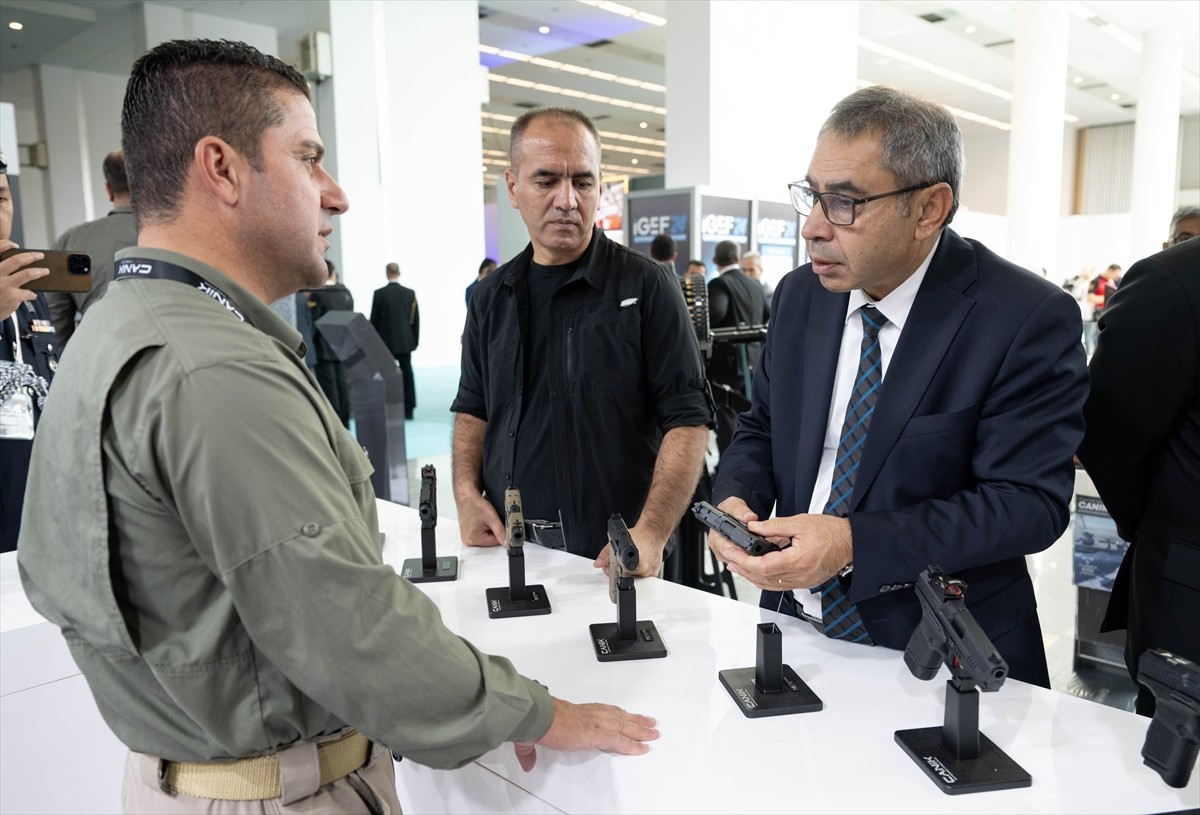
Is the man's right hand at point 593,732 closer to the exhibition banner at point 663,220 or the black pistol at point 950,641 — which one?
the black pistol at point 950,641

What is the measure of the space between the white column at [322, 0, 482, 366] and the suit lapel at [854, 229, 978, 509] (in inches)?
306

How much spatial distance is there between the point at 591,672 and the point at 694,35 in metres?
8.87

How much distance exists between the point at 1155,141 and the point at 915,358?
57.9 ft

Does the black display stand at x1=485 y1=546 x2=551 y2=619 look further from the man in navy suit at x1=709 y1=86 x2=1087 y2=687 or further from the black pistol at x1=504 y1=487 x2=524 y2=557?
the man in navy suit at x1=709 y1=86 x2=1087 y2=687

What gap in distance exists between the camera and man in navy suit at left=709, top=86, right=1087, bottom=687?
1.31 m

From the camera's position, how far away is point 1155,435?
1.50 m

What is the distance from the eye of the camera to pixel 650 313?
6.91ft

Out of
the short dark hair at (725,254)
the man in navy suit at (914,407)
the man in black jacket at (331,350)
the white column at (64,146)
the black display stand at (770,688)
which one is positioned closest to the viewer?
the black display stand at (770,688)

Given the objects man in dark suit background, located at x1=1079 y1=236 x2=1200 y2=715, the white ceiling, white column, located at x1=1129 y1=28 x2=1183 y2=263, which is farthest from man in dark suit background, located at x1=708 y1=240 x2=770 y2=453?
white column, located at x1=1129 y1=28 x2=1183 y2=263

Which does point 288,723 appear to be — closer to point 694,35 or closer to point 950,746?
point 950,746

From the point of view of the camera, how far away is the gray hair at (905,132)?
4.61 ft

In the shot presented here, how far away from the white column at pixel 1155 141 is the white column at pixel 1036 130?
17.5 ft

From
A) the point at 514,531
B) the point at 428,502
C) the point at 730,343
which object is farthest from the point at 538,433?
the point at 730,343

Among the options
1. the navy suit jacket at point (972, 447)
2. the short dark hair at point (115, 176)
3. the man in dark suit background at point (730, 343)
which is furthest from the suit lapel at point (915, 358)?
the short dark hair at point (115, 176)
